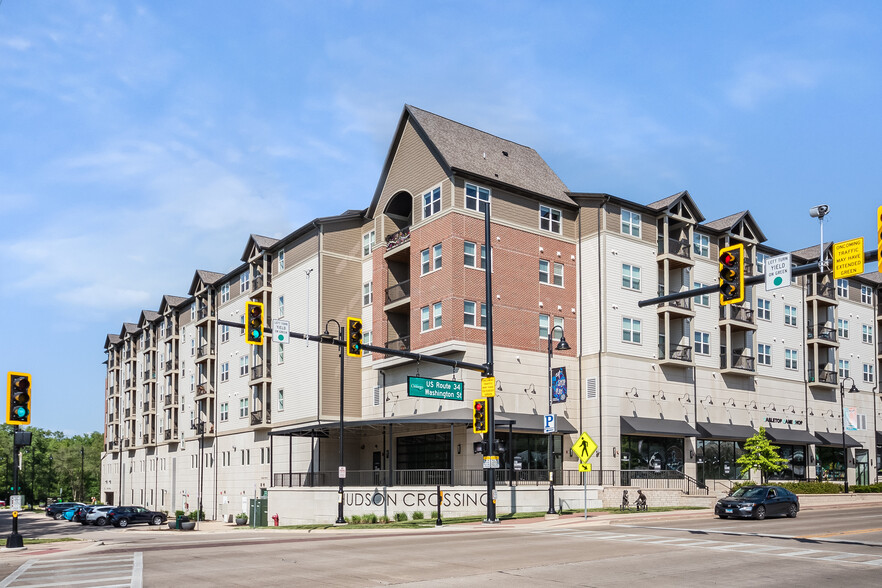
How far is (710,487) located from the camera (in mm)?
52844

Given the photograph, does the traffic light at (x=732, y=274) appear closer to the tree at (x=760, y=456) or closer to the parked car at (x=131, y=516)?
the tree at (x=760, y=456)

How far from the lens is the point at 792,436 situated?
5812cm

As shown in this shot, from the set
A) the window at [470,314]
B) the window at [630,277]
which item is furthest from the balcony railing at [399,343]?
the window at [630,277]

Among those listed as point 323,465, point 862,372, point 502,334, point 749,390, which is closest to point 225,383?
point 323,465

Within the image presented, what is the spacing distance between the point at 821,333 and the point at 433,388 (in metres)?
39.6

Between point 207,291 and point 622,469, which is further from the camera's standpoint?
point 207,291

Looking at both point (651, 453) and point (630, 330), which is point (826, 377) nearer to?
point (651, 453)

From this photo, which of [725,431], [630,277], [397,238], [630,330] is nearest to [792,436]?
[725,431]

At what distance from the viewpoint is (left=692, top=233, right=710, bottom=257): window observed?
56000 millimetres

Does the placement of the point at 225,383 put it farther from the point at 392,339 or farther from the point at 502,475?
the point at 502,475

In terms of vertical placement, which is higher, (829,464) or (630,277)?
(630,277)

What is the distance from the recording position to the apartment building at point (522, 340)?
47.6 m

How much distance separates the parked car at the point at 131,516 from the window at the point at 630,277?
3972cm

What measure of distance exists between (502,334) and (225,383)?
3049 cm
